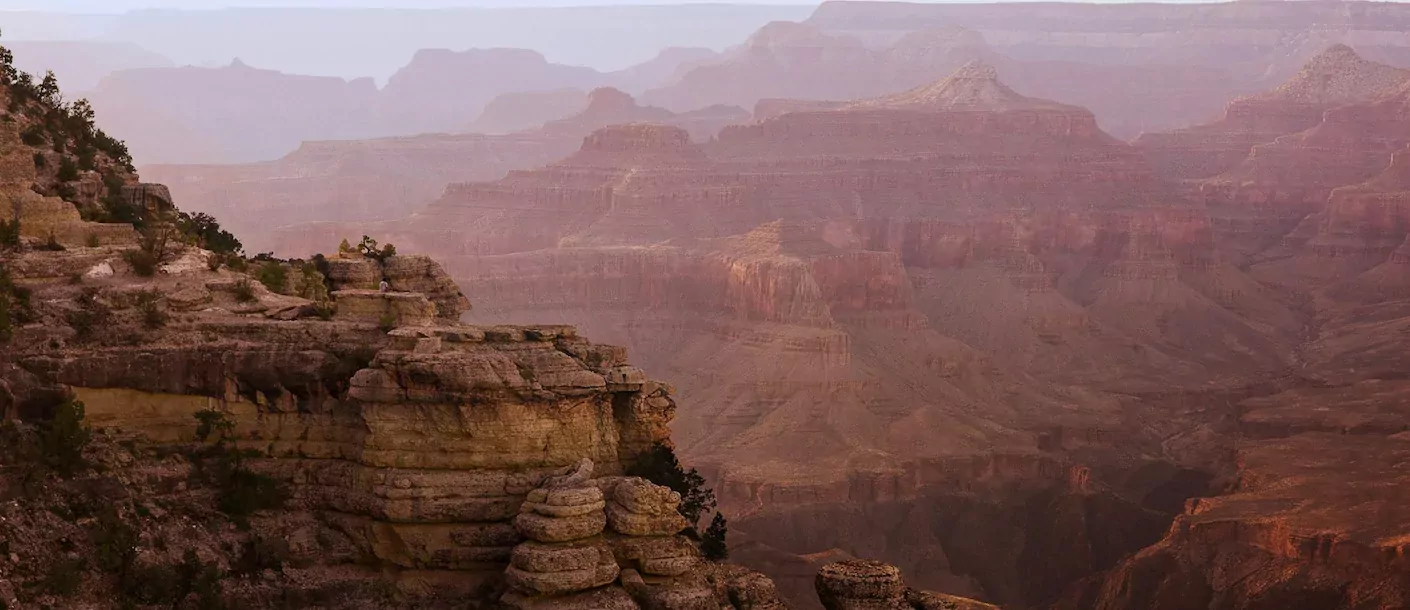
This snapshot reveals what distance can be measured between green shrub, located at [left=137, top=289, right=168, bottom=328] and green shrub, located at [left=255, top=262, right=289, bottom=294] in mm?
3552

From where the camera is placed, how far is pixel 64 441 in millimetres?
32250

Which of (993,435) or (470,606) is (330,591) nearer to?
(470,606)

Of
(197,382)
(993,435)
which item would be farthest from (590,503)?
(993,435)

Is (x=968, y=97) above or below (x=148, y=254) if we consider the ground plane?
above

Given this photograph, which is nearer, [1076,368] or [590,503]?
[590,503]

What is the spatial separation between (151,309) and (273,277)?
4.28 meters

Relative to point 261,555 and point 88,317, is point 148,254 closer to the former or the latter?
point 88,317

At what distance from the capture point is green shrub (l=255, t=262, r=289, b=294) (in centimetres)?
3825

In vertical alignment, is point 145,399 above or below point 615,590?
above

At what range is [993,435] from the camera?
341 feet

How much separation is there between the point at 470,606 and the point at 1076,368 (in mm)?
99964

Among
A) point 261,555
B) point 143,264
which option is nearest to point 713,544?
point 261,555

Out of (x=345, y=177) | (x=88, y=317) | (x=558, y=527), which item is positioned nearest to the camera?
(x=558, y=527)

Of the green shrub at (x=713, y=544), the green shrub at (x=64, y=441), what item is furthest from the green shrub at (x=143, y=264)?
the green shrub at (x=713, y=544)
